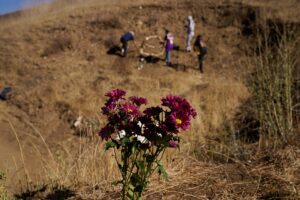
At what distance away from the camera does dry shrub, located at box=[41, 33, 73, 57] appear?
17.4m

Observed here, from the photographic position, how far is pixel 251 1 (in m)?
18.4

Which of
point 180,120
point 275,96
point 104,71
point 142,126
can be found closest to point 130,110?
point 142,126

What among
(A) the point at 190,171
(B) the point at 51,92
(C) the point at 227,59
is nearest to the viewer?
(A) the point at 190,171

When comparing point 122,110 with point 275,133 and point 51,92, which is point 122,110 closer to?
point 275,133

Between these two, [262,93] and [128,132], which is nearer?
[128,132]

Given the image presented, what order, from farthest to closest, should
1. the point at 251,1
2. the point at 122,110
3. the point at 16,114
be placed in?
the point at 251,1 < the point at 16,114 < the point at 122,110

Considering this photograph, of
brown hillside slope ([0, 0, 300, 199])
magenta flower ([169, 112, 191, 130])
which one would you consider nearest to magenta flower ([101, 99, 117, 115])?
magenta flower ([169, 112, 191, 130])

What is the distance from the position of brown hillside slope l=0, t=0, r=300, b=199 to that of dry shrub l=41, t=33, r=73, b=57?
0.04 meters

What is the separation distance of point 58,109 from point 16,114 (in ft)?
3.53

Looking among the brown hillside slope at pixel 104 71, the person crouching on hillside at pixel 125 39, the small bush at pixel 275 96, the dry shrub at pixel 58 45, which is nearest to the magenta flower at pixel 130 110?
the brown hillside slope at pixel 104 71

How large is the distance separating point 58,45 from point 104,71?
381 cm

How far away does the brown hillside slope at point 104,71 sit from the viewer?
862 centimetres

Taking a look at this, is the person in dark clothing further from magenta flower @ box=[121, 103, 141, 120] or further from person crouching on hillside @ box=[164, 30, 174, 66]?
magenta flower @ box=[121, 103, 141, 120]

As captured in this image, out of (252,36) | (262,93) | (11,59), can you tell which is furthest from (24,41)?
(262,93)
